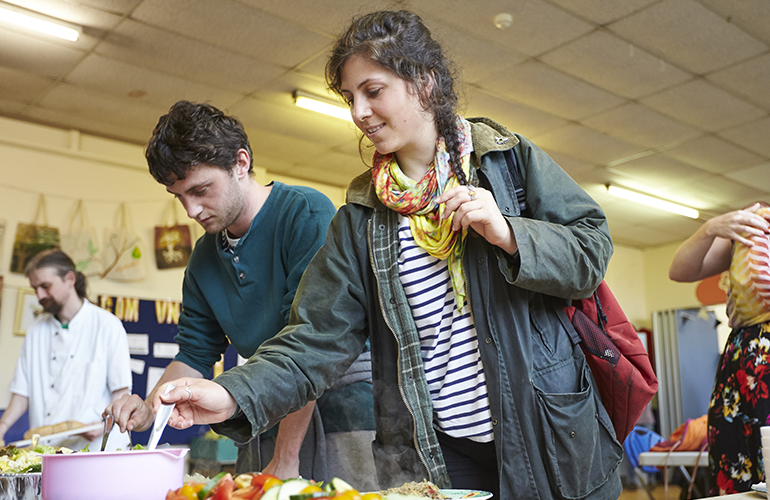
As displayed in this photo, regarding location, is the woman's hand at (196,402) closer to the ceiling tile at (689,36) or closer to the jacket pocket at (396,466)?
the jacket pocket at (396,466)

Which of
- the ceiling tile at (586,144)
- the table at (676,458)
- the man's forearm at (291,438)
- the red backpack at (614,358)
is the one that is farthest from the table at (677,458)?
the man's forearm at (291,438)

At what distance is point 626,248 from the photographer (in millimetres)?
8609

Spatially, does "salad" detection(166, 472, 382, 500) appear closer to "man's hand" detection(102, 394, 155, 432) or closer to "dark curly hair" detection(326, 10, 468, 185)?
"man's hand" detection(102, 394, 155, 432)

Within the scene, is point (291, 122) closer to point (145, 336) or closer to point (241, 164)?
point (145, 336)

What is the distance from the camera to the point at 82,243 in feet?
15.0

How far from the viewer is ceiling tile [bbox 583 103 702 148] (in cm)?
471

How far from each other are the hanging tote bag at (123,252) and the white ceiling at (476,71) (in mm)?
665

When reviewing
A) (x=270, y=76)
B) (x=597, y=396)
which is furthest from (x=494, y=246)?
(x=270, y=76)

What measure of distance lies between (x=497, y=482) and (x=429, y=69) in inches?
A: 27.8

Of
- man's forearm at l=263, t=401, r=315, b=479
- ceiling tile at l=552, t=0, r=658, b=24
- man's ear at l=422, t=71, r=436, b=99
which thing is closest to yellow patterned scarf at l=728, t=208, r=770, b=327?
man's ear at l=422, t=71, r=436, b=99

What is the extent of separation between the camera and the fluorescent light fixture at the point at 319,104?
4.36 m

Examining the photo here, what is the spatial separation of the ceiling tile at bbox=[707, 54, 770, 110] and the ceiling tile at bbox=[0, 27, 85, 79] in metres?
3.90

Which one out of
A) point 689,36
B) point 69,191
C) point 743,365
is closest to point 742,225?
point 743,365

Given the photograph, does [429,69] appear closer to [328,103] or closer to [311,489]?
[311,489]
